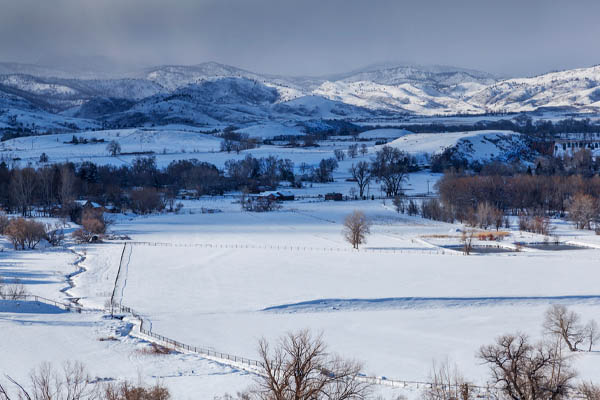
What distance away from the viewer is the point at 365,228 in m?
56.8

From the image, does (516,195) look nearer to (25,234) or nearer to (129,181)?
(25,234)

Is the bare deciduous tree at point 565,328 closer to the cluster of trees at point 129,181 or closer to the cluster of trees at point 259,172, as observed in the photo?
the cluster of trees at point 129,181

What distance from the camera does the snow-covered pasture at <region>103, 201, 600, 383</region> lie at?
28.0 m

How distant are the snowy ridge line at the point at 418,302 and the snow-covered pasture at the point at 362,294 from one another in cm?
6

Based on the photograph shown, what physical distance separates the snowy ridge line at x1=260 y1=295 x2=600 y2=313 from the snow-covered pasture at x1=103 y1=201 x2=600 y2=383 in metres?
0.06

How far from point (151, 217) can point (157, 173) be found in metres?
39.8

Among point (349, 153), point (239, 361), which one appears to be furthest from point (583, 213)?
point (349, 153)

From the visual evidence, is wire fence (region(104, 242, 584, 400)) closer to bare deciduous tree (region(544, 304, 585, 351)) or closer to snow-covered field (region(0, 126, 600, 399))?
snow-covered field (region(0, 126, 600, 399))

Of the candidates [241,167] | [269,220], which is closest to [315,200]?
[269,220]

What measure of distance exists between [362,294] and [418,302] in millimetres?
3445

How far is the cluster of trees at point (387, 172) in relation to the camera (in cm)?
9919

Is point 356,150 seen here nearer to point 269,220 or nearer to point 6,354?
point 269,220

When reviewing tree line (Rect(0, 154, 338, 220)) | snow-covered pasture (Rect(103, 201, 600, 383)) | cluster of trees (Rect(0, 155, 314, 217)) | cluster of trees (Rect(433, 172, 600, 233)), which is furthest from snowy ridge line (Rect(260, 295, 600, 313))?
tree line (Rect(0, 154, 338, 220))

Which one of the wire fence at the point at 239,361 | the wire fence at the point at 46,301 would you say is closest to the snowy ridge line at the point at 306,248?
the wire fence at the point at 239,361
